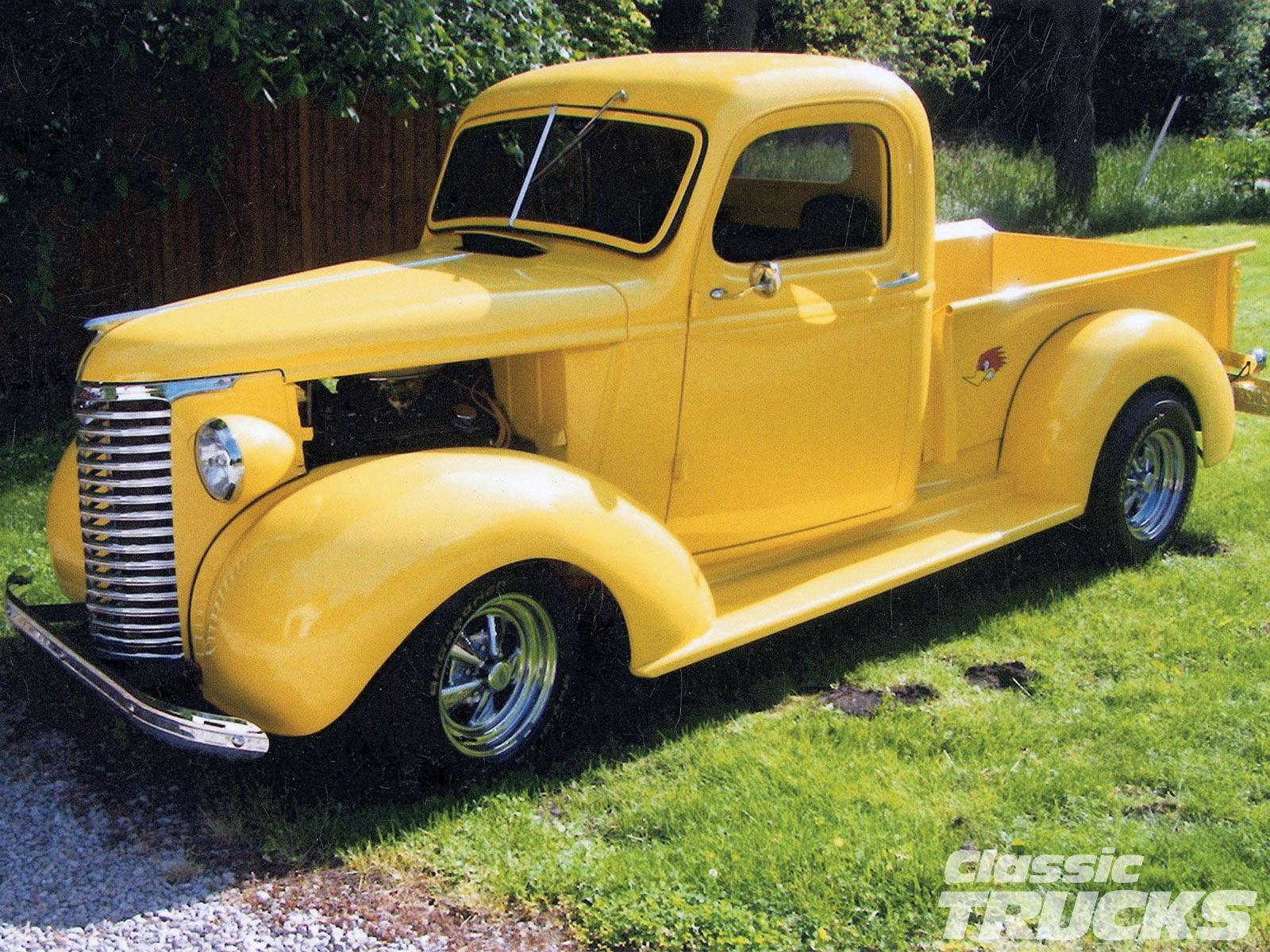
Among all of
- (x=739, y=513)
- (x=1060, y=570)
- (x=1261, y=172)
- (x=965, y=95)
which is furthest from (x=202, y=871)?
(x=965, y=95)

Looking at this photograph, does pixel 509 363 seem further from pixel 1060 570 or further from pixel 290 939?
pixel 1060 570

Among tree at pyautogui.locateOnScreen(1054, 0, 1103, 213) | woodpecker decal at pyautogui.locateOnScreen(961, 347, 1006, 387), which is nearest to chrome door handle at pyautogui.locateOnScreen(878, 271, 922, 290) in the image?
woodpecker decal at pyautogui.locateOnScreen(961, 347, 1006, 387)

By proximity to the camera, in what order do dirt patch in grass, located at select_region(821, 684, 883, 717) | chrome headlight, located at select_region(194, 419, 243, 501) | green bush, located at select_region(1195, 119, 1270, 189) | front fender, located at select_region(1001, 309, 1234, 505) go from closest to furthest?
chrome headlight, located at select_region(194, 419, 243, 501) < dirt patch in grass, located at select_region(821, 684, 883, 717) < front fender, located at select_region(1001, 309, 1234, 505) < green bush, located at select_region(1195, 119, 1270, 189)

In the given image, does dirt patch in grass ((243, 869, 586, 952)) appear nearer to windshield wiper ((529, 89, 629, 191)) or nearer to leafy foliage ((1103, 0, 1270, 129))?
windshield wiper ((529, 89, 629, 191))

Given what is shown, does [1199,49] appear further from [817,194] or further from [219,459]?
[219,459]

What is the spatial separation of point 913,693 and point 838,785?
766 mm

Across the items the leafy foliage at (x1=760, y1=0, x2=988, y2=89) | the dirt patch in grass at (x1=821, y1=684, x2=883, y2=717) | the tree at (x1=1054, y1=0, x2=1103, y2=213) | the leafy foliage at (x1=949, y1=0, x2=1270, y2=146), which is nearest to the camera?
the dirt patch in grass at (x1=821, y1=684, x2=883, y2=717)

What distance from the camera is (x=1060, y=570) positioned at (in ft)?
18.5

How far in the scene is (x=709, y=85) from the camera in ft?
14.4

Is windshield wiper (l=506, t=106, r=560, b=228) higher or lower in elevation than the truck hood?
higher

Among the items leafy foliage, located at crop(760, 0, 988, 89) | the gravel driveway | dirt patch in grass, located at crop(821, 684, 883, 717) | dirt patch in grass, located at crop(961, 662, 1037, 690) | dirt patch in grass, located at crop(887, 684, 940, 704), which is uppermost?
leafy foliage, located at crop(760, 0, 988, 89)

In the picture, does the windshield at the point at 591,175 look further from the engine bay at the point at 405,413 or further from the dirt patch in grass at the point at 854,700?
the dirt patch in grass at the point at 854,700

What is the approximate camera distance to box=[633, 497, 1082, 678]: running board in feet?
13.6

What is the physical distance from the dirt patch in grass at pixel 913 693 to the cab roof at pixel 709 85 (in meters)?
1.91
